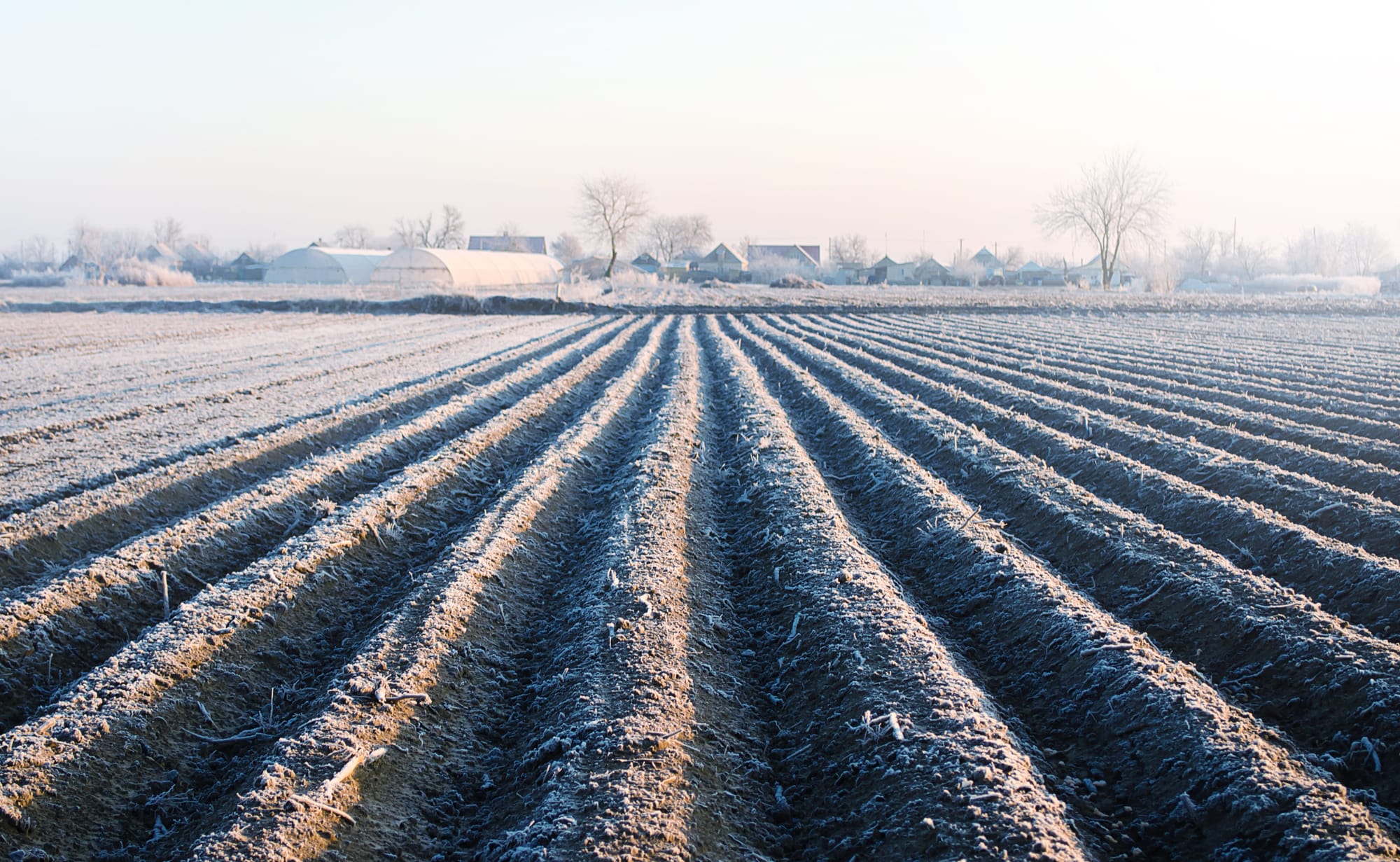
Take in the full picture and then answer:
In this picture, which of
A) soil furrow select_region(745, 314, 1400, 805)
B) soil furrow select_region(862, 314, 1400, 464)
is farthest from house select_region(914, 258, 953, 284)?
soil furrow select_region(745, 314, 1400, 805)

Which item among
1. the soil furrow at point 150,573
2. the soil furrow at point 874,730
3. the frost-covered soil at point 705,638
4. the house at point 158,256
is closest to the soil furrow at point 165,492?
the frost-covered soil at point 705,638

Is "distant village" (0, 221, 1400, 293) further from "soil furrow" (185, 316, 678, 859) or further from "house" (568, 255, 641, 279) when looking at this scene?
"soil furrow" (185, 316, 678, 859)

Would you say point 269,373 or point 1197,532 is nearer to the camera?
point 1197,532

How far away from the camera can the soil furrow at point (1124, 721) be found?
318cm

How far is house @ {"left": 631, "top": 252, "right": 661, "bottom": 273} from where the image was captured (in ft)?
319

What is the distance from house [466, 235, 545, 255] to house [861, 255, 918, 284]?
34.4 meters

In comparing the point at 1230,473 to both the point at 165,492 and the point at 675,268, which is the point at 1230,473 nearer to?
the point at 165,492

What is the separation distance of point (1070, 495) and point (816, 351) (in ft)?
40.6

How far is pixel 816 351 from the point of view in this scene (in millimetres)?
19672

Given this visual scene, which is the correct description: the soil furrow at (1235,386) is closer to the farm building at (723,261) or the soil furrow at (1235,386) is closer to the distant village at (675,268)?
the distant village at (675,268)

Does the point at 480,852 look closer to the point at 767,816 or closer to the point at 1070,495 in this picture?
the point at 767,816

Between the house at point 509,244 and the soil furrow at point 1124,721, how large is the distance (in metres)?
90.8

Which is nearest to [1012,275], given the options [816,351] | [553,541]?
[816,351]

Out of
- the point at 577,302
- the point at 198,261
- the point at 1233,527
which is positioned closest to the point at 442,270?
the point at 577,302
